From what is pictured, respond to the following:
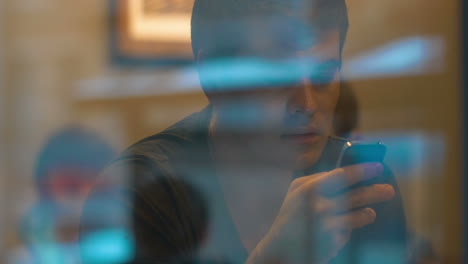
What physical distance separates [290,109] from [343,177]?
0.13 m

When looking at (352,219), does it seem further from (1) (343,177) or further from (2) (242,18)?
(2) (242,18)

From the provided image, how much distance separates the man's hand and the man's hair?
0.69ft

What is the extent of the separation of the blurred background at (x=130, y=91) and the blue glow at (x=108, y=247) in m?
0.09

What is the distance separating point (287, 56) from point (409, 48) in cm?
21

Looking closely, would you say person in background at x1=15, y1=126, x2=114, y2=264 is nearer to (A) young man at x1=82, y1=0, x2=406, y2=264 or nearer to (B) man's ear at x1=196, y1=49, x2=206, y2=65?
(A) young man at x1=82, y1=0, x2=406, y2=264

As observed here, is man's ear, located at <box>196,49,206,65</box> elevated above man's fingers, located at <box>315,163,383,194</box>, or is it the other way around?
man's ear, located at <box>196,49,206,65</box>

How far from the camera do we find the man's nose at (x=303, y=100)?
0.74 m

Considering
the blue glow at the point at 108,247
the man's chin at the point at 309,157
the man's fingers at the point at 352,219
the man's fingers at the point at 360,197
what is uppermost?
the man's chin at the point at 309,157

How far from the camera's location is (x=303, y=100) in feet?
2.42

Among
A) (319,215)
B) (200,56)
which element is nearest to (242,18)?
(200,56)

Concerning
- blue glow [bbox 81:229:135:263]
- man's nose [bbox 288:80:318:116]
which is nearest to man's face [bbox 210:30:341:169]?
man's nose [bbox 288:80:318:116]

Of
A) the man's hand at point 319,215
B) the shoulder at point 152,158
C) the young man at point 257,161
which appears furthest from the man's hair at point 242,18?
the man's hand at point 319,215

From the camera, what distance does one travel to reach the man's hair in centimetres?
73

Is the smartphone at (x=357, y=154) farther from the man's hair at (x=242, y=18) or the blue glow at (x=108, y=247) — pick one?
the blue glow at (x=108, y=247)
